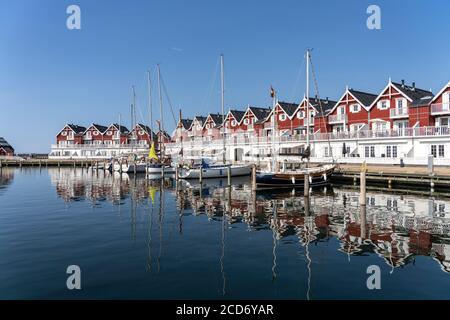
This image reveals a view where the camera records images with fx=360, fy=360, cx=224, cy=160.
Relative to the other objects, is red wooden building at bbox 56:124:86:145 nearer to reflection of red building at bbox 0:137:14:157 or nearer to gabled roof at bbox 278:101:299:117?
reflection of red building at bbox 0:137:14:157

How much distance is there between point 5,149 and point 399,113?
4489 inches

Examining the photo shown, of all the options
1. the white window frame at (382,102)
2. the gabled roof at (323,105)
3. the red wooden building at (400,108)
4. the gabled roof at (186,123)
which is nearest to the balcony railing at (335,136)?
the red wooden building at (400,108)

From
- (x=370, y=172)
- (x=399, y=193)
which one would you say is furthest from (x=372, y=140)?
(x=399, y=193)

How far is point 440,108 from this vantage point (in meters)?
47.9

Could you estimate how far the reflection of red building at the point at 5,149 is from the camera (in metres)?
112

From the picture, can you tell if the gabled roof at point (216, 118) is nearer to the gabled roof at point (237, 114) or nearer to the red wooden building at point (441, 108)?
the gabled roof at point (237, 114)

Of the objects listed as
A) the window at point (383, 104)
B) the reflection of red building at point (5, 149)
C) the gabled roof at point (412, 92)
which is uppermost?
the gabled roof at point (412, 92)

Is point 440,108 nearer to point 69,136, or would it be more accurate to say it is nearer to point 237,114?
point 237,114

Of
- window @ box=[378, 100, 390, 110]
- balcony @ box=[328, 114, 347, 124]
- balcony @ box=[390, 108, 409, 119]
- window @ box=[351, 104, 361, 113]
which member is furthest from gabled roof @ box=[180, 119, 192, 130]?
balcony @ box=[390, 108, 409, 119]

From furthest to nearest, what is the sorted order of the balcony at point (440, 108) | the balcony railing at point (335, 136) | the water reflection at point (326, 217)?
the balcony at point (440, 108), the balcony railing at point (335, 136), the water reflection at point (326, 217)

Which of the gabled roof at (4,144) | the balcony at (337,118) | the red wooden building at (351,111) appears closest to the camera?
the red wooden building at (351,111)

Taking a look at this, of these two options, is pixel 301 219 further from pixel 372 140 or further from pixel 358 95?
pixel 358 95

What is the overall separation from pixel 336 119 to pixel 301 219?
43529 mm

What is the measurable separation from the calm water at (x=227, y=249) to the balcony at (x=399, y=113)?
27.1m
